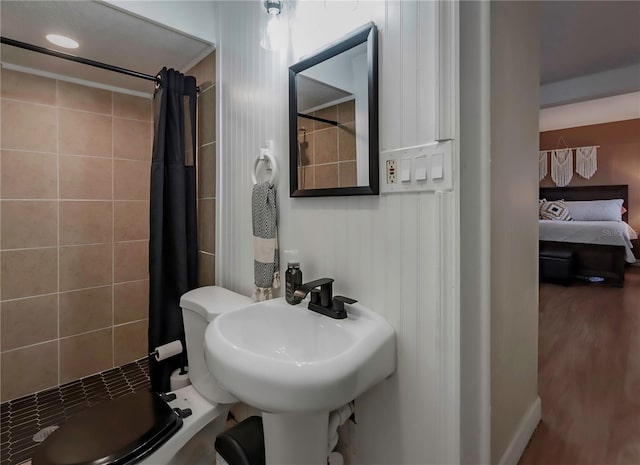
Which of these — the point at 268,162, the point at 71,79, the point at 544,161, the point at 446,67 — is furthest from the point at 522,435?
the point at 544,161

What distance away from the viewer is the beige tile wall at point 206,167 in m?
1.83

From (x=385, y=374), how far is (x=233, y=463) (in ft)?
2.10

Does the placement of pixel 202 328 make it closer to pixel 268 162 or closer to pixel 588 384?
pixel 268 162

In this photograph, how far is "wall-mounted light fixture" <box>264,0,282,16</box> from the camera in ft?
4.24

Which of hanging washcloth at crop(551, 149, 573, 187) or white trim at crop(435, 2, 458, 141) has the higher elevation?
hanging washcloth at crop(551, 149, 573, 187)

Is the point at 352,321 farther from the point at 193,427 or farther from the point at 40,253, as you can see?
the point at 40,253

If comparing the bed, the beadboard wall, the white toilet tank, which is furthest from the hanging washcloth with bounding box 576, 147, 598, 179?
the white toilet tank

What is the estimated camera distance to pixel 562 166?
5.89 meters

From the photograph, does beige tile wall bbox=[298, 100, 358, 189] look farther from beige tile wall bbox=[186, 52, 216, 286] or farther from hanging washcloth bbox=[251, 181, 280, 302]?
beige tile wall bbox=[186, 52, 216, 286]

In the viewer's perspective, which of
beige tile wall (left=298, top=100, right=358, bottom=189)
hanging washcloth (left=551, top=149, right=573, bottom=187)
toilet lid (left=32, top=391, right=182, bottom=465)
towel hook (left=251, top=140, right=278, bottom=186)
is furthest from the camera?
hanging washcloth (left=551, top=149, right=573, bottom=187)

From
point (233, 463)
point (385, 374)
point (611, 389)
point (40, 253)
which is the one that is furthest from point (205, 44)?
point (611, 389)

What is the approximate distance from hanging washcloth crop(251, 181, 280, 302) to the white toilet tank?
0.35ft

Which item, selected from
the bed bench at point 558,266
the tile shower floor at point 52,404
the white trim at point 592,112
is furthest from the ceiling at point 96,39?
the white trim at point 592,112

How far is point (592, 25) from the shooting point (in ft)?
7.74
